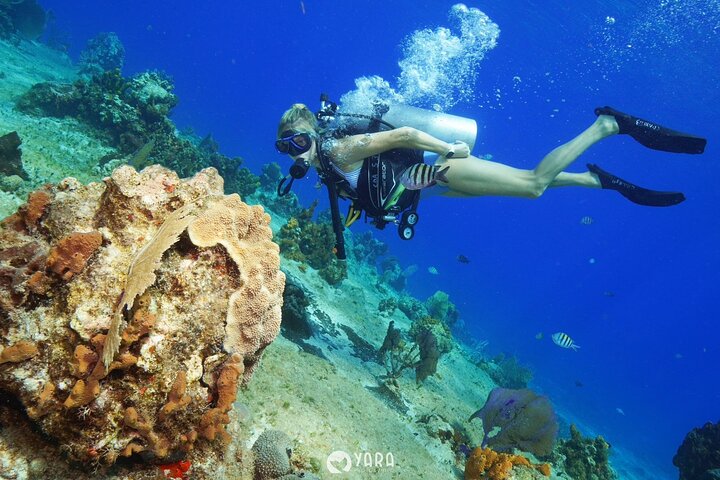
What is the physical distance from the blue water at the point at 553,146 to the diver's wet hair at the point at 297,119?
14564mm

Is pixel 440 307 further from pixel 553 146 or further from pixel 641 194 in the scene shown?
pixel 553 146

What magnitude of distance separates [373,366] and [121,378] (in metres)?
5.76

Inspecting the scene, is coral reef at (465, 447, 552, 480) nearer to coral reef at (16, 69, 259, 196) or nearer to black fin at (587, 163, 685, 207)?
black fin at (587, 163, 685, 207)

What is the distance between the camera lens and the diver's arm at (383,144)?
5098mm

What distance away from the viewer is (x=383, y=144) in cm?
512

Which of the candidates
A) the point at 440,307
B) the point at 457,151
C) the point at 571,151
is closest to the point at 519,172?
the point at 571,151

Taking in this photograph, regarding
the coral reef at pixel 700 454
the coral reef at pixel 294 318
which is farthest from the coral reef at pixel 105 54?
Result: the coral reef at pixel 700 454

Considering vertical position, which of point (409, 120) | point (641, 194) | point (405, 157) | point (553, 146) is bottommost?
point (405, 157)

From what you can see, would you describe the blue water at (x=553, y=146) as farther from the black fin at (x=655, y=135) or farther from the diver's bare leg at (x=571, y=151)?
the diver's bare leg at (x=571, y=151)

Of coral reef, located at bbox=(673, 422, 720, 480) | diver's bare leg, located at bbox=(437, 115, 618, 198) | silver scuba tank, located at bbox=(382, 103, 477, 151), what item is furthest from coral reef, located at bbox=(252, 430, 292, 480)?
coral reef, located at bbox=(673, 422, 720, 480)

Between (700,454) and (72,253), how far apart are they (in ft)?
44.5

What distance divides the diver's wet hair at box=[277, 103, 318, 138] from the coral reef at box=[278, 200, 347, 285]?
4.98 meters

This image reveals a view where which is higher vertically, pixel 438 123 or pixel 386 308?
pixel 438 123

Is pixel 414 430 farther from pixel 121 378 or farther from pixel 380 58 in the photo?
pixel 380 58
